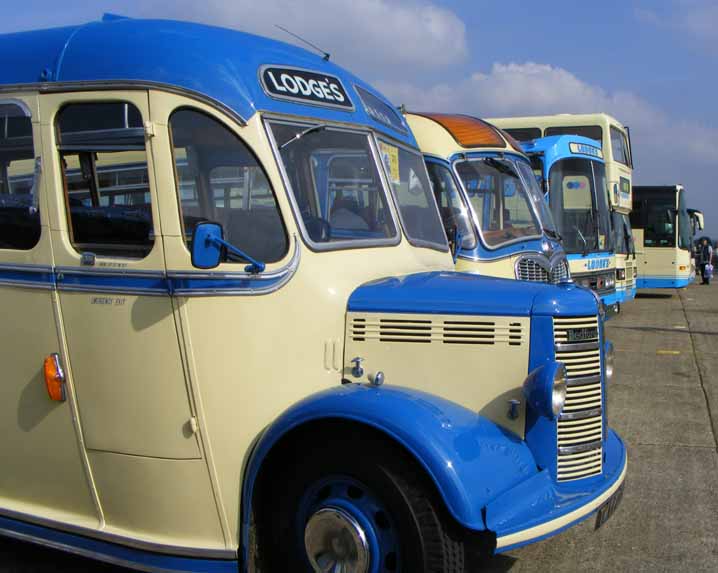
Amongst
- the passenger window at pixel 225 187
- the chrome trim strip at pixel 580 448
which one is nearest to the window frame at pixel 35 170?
the passenger window at pixel 225 187

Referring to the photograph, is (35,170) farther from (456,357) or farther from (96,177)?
(456,357)

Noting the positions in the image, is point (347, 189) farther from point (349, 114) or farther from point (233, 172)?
point (233, 172)

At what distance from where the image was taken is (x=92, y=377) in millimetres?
4035

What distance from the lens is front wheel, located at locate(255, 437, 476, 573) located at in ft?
11.6

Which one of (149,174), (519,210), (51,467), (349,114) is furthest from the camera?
(519,210)

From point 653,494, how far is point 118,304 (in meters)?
3.81

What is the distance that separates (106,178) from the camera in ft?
13.3

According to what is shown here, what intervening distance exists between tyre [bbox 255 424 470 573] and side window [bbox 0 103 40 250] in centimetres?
166

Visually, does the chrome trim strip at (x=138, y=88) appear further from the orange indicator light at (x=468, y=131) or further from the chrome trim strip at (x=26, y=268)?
the orange indicator light at (x=468, y=131)

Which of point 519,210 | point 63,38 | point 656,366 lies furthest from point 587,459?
point 656,366

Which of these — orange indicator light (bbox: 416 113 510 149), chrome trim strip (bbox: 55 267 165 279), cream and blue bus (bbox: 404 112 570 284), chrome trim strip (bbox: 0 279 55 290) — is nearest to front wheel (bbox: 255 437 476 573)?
chrome trim strip (bbox: 55 267 165 279)

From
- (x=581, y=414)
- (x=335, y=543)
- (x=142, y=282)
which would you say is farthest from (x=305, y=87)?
(x=335, y=543)

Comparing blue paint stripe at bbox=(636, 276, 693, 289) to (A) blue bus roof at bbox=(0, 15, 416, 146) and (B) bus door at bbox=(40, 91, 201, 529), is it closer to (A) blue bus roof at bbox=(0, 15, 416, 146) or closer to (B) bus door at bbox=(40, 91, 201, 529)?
(A) blue bus roof at bbox=(0, 15, 416, 146)

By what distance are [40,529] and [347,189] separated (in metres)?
2.31
